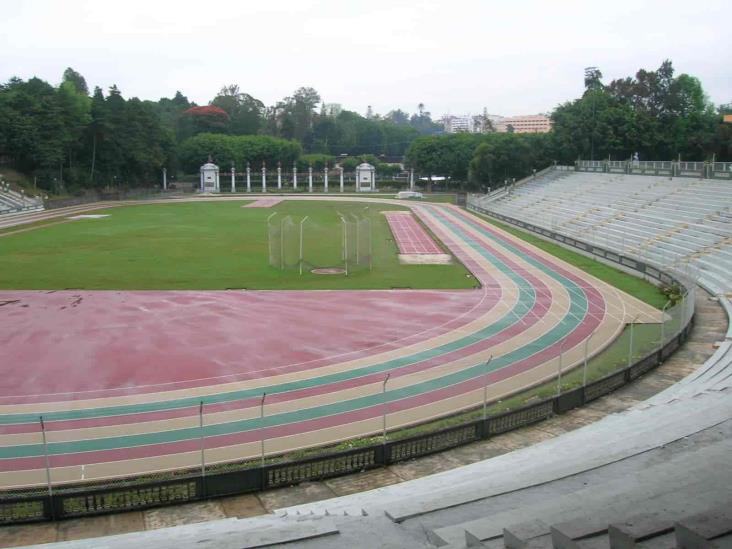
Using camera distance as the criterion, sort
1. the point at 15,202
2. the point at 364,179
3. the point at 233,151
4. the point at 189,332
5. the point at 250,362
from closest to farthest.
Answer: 1. the point at 250,362
2. the point at 189,332
3. the point at 15,202
4. the point at 364,179
5. the point at 233,151

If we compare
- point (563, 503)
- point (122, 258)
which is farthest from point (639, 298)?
point (122, 258)

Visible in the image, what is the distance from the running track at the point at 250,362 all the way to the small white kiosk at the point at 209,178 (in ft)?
260

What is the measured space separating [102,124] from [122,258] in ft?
199

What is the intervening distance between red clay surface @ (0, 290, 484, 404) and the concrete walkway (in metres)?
6.71

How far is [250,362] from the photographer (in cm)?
1914

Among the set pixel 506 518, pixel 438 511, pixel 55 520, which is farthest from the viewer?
pixel 55 520

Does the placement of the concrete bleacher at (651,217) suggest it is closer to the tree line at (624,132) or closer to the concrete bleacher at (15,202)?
the tree line at (624,132)

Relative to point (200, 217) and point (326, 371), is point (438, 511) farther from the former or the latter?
point (200, 217)

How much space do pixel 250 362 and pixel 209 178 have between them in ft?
298

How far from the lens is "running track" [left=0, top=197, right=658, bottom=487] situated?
45.9 ft

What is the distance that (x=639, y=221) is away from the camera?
44.2m

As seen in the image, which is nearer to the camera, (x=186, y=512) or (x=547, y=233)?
(x=186, y=512)

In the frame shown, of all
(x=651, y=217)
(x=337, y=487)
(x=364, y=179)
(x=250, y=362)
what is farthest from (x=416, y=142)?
(x=337, y=487)

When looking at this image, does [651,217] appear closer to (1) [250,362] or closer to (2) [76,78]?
(1) [250,362]
